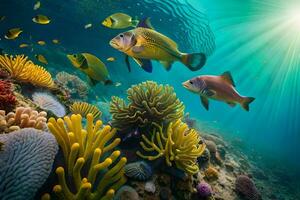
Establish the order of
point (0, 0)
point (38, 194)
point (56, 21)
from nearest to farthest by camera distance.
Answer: point (38, 194) < point (0, 0) < point (56, 21)

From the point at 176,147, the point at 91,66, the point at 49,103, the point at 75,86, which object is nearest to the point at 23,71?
the point at 49,103

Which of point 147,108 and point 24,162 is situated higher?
point 147,108

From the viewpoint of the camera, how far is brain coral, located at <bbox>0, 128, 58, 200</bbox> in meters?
2.19

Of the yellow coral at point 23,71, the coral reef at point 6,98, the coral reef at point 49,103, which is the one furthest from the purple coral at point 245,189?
the coral reef at point 6,98

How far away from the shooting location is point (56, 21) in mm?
17844

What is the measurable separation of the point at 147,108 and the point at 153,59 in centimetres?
130

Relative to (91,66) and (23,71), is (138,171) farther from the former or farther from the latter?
(23,71)

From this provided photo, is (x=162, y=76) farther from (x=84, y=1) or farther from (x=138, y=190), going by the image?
(x=138, y=190)

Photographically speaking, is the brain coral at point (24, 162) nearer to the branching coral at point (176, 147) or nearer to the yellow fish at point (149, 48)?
the yellow fish at point (149, 48)

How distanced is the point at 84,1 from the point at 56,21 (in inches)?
131

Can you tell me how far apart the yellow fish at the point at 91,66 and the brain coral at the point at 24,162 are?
1727 millimetres

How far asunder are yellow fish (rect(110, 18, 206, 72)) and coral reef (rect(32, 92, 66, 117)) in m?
2.45

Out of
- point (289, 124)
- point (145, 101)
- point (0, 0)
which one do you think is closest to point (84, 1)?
point (0, 0)

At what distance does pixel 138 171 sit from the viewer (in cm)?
387
